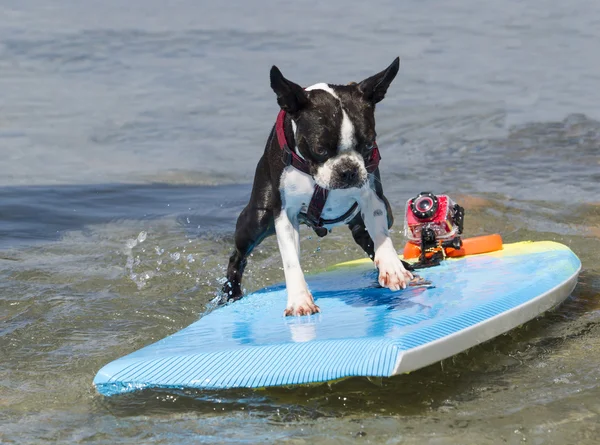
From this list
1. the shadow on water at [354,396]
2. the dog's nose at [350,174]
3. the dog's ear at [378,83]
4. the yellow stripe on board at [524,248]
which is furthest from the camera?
the yellow stripe on board at [524,248]

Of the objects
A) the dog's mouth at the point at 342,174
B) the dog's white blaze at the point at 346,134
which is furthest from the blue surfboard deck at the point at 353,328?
the dog's white blaze at the point at 346,134

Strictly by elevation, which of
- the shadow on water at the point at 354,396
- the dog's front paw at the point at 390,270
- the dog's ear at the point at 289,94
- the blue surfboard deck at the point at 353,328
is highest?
the dog's ear at the point at 289,94

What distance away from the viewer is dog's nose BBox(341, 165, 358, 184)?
4910 millimetres

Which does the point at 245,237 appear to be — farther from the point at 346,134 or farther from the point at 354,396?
the point at 354,396

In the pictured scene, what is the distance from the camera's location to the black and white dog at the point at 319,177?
4957 mm

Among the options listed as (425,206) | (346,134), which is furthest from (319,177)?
(425,206)

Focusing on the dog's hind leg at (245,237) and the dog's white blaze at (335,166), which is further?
the dog's hind leg at (245,237)

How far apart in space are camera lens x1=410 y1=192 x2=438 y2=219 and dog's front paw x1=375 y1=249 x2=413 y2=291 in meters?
0.78

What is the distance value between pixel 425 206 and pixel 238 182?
524 centimetres

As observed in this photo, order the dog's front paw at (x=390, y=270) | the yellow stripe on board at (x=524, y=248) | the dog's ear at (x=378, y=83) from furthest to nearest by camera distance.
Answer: the yellow stripe on board at (x=524, y=248), the dog's front paw at (x=390, y=270), the dog's ear at (x=378, y=83)

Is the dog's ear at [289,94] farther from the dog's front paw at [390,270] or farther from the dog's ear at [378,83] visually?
the dog's front paw at [390,270]

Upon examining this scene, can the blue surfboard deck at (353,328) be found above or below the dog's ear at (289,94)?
below

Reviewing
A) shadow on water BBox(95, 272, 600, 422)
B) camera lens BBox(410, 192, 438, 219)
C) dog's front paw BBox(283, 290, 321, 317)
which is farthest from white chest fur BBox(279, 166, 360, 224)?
shadow on water BBox(95, 272, 600, 422)

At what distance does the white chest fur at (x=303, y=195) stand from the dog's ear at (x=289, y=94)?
1.27 ft
